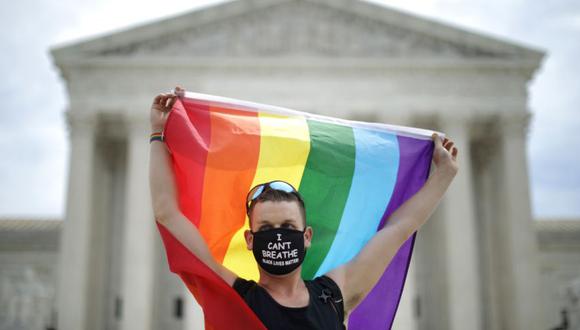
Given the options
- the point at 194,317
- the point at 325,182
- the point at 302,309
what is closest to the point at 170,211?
the point at 302,309

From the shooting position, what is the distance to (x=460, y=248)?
110ft

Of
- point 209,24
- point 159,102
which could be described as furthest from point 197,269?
point 209,24

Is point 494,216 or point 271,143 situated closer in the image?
point 271,143

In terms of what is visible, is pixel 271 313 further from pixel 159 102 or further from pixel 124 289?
pixel 124 289

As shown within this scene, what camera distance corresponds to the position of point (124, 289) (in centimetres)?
3344

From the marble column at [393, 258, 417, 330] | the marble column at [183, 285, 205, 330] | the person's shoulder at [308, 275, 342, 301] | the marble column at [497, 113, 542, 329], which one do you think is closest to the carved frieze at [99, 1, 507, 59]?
the marble column at [497, 113, 542, 329]

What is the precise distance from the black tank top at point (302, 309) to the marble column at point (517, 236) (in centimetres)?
3261

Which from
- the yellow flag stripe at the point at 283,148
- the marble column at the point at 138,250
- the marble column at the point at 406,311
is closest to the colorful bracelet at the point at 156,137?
the yellow flag stripe at the point at 283,148

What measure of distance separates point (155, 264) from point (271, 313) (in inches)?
1379

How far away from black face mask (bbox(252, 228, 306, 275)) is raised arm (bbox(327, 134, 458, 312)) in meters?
0.41

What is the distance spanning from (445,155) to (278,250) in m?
1.72

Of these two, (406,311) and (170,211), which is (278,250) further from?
(406,311)

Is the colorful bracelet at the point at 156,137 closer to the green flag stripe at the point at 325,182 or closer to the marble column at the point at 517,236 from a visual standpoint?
the green flag stripe at the point at 325,182

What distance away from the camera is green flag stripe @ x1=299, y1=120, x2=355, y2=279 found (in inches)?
183
